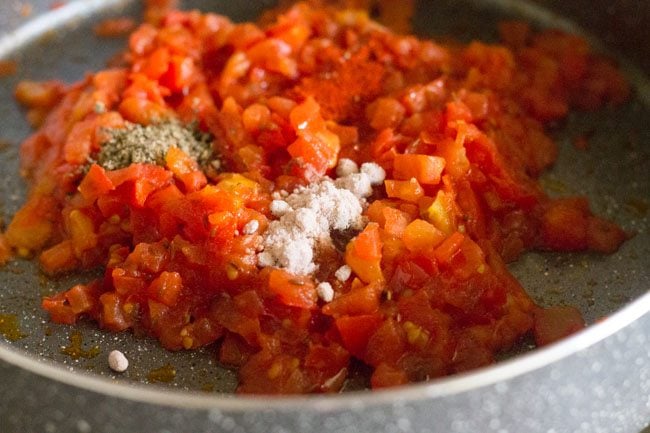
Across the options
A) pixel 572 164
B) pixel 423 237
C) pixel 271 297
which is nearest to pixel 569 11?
pixel 572 164

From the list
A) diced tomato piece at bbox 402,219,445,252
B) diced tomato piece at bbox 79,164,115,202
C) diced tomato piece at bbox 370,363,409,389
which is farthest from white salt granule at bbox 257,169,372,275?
diced tomato piece at bbox 79,164,115,202

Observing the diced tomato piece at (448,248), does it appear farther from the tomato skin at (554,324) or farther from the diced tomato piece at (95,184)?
the diced tomato piece at (95,184)

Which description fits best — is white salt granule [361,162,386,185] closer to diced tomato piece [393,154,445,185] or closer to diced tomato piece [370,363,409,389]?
diced tomato piece [393,154,445,185]

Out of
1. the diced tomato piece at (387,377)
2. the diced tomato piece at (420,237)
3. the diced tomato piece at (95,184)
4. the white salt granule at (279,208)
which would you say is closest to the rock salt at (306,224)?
the white salt granule at (279,208)

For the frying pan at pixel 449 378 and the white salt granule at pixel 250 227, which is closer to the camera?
the frying pan at pixel 449 378

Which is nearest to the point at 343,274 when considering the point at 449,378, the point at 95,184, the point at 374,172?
the point at 374,172

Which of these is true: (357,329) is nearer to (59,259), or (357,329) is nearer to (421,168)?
(421,168)
